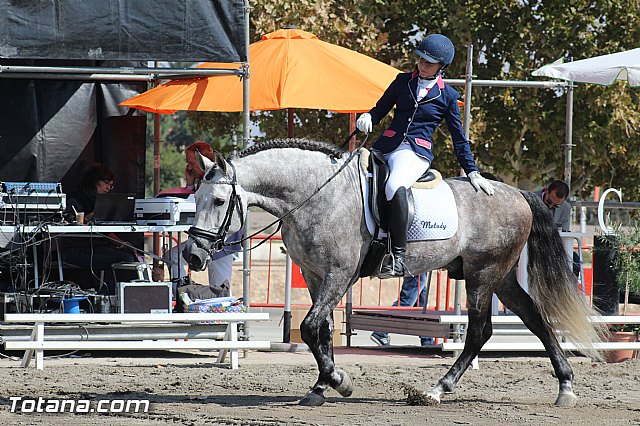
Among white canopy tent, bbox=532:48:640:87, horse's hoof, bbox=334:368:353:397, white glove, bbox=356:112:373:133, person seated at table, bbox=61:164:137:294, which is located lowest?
horse's hoof, bbox=334:368:353:397

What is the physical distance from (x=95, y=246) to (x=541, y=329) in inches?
191

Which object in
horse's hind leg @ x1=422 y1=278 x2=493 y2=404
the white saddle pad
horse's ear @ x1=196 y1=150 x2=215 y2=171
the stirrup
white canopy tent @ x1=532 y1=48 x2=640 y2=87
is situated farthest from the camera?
white canopy tent @ x1=532 y1=48 x2=640 y2=87

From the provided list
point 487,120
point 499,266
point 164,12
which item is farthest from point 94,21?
point 487,120

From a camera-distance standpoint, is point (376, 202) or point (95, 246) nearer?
point (376, 202)

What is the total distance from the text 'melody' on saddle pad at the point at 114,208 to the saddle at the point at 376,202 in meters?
3.35

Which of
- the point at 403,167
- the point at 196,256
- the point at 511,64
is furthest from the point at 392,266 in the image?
the point at 511,64

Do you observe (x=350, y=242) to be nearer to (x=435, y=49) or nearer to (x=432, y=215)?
(x=432, y=215)

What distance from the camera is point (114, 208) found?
10.4 metres

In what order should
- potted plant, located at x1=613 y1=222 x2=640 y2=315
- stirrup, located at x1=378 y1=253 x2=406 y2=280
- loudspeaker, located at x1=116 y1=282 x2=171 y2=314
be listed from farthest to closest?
potted plant, located at x1=613 y1=222 x2=640 y2=315
loudspeaker, located at x1=116 y1=282 x2=171 y2=314
stirrup, located at x1=378 y1=253 x2=406 y2=280

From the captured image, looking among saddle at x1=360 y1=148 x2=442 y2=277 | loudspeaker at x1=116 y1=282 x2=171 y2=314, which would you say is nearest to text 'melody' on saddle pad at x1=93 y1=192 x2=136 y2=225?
loudspeaker at x1=116 y1=282 x2=171 y2=314

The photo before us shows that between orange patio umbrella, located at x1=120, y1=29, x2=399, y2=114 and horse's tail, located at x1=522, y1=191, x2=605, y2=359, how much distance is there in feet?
8.47

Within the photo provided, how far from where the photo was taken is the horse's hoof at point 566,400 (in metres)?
7.93

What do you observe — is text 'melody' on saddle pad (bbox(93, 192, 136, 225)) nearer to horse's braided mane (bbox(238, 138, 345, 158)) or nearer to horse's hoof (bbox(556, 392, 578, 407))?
horse's braided mane (bbox(238, 138, 345, 158))

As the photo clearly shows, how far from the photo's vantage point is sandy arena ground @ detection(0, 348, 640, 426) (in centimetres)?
704
